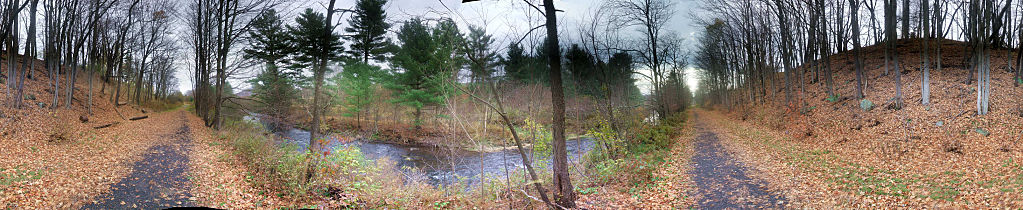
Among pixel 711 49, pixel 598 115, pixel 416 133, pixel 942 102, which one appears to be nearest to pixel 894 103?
pixel 942 102

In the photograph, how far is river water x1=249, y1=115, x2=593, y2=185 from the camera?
47.3ft

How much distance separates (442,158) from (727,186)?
1339cm

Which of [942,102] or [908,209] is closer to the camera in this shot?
[908,209]

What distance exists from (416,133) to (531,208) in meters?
19.2

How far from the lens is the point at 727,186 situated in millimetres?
8422

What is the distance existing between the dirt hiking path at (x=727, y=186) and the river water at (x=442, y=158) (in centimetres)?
399

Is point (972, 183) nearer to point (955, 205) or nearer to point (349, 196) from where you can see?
point (955, 205)

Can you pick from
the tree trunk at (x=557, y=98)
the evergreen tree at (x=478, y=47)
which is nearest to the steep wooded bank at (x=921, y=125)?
the tree trunk at (x=557, y=98)

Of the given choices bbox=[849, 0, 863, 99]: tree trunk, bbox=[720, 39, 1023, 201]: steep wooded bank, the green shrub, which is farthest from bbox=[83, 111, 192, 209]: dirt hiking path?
bbox=[849, 0, 863, 99]: tree trunk

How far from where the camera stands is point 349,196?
370 inches

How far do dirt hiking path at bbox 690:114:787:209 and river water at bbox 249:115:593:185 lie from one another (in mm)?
3985

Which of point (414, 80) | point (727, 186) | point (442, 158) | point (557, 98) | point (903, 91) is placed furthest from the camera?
point (414, 80)

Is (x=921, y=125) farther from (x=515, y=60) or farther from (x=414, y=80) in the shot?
(x=414, y=80)

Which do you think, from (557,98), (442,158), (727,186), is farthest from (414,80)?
(727,186)
